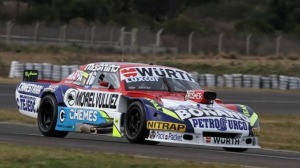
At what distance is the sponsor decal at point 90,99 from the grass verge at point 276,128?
3264mm

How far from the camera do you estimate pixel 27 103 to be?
1675cm

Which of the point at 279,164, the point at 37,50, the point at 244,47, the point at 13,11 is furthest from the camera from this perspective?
the point at 13,11

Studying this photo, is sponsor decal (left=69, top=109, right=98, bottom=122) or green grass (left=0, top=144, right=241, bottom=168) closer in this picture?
green grass (left=0, top=144, right=241, bottom=168)

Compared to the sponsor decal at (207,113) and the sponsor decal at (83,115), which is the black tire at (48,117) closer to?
the sponsor decal at (83,115)

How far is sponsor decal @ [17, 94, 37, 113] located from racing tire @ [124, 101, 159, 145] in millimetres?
2719

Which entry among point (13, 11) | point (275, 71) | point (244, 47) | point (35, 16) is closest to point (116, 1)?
point (13, 11)

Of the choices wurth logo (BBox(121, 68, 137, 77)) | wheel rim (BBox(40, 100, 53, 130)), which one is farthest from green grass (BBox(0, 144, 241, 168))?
wheel rim (BBox(40, 100, 53, 130))

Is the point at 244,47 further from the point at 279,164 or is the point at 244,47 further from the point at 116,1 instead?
the point at 279,164

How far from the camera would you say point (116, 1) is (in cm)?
8169

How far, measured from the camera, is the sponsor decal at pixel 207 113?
13680mm

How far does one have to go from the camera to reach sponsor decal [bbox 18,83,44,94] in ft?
54.3

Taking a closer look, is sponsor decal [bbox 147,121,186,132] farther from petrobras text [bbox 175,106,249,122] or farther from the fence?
the fence

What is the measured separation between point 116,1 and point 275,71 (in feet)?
127

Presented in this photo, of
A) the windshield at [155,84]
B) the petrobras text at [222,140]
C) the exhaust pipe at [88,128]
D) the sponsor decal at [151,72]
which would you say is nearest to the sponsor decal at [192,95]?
the windshield at [155,84]
